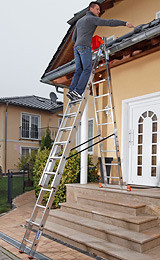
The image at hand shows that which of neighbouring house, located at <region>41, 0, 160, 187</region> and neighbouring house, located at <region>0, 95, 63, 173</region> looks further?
neighbouring house, located at <region>0, 95, 63, 173</region>

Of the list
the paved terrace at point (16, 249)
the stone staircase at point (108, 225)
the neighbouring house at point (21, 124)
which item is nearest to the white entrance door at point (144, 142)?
the stone staircase at point (108, 225)

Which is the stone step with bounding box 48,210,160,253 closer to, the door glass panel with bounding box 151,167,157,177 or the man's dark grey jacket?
the door glass panel with bounding box 151,167,157,177

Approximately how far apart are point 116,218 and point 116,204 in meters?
0.41

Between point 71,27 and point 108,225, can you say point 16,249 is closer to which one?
point 108,225

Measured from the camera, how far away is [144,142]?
21.7 ft

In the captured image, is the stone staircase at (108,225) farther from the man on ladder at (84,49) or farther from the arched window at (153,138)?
the man on ladder at (84,49)

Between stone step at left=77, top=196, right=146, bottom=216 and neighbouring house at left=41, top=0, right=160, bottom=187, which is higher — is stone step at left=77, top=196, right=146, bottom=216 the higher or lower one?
the lower one

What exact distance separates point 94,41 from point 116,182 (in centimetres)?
369

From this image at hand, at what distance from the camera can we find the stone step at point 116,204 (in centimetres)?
458

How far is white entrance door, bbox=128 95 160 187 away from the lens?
6382 mm

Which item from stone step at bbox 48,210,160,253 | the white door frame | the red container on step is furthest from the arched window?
stone step at bbox 48,210,160,253

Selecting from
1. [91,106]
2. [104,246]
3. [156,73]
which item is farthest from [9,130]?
[104,246]

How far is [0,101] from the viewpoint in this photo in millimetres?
20656

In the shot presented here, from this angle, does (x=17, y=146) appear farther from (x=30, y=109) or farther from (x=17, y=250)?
(x=17, y=250)
